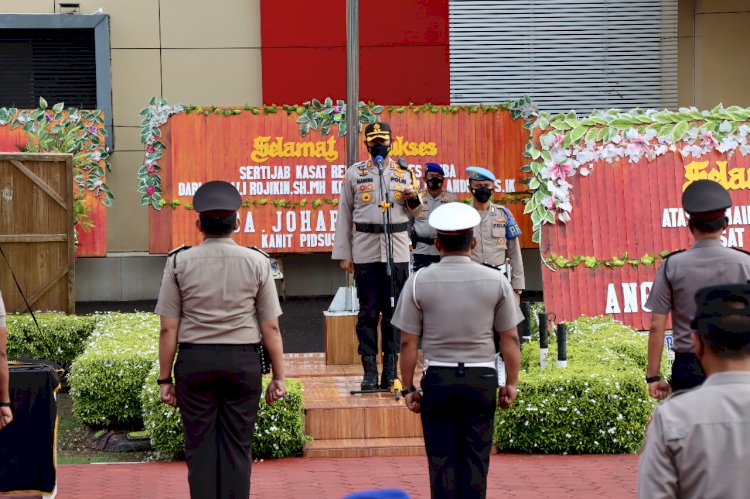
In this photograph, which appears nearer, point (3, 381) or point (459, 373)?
point (459, 373)

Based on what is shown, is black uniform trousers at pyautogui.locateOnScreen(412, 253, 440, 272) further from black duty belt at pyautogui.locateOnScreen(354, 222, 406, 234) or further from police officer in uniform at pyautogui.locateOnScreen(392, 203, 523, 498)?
police officer in uniform at pyautogui.locateOnScreen(392, 203, 523, 498)

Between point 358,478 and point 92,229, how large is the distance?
1048cm

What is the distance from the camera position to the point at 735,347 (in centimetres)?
320

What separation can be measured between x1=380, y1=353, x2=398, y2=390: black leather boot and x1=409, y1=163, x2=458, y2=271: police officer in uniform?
1.15 m

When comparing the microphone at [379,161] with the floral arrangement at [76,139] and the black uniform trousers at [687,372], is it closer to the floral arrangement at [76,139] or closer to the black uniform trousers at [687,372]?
the black uniform trousers at [687,372]

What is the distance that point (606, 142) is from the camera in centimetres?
1192

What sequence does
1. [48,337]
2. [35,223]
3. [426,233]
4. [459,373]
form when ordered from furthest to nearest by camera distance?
[35,223]
[48,337]
[426,233]
[459,373]

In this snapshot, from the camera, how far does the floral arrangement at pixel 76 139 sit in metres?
17.1

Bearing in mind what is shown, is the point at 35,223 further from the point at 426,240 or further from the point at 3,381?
the point at 3,381

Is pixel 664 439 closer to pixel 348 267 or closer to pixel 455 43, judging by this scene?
pixel 348 267

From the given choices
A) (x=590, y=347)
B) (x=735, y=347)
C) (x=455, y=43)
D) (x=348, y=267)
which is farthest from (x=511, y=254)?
(x=455, y=43)

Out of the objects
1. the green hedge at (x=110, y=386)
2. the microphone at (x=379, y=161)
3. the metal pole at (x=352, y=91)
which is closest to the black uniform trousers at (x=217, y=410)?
the microphone at (x=379, y=161)

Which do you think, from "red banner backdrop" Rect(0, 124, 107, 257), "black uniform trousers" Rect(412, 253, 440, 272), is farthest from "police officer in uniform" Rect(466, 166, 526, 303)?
"red banner backdrop" Rect(0, 124, 107, 257)

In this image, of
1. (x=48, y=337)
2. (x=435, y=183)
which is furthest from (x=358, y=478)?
(x=48, y=337)
